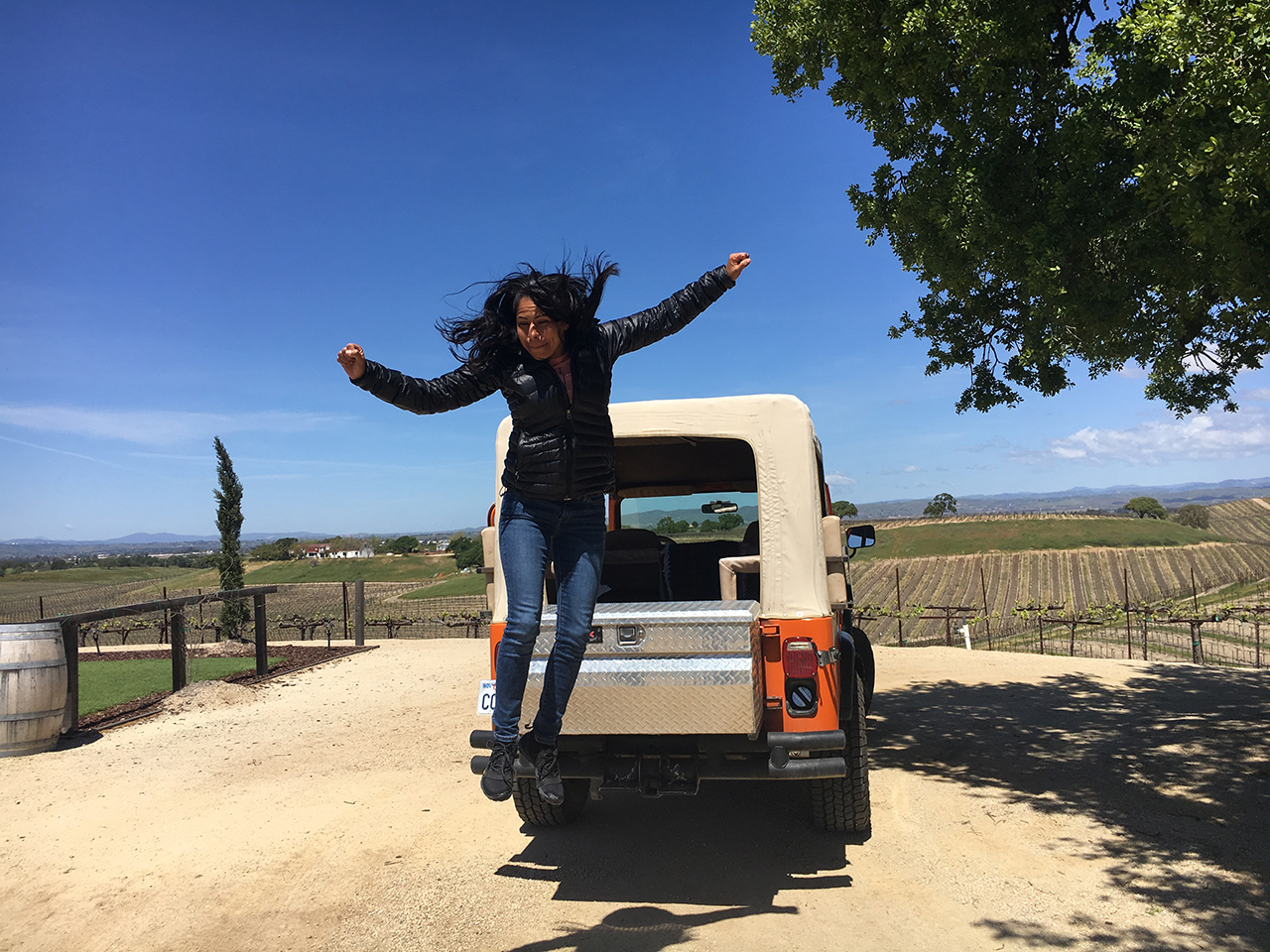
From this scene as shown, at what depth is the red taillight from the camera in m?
4.12

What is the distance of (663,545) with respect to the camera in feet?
19.2

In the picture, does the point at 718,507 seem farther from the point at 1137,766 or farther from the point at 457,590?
the point at 457,590

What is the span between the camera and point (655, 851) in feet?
16.1

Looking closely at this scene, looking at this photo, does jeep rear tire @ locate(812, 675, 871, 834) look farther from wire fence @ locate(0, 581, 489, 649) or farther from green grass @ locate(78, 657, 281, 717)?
wire fence @ locate(0, 581, 489, 649)

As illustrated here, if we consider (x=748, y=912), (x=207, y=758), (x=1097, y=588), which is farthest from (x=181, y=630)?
(x=1097, y=588)

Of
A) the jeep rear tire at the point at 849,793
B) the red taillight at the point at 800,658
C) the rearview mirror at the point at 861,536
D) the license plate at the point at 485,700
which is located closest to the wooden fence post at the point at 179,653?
the license plate at the point at 485,700

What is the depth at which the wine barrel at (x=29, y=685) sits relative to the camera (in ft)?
25.1

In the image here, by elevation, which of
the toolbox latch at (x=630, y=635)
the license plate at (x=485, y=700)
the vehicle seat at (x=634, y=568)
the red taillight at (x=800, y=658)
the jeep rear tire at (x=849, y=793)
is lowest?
the jeep rear tire at (x=849, y=793)

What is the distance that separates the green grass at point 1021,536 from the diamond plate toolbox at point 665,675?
64807 millimetres

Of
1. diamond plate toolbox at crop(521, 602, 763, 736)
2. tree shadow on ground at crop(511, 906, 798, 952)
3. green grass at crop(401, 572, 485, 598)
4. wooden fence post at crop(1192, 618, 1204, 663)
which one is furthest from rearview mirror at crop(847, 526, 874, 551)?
green grass at crop(401, 572, 485, 598)

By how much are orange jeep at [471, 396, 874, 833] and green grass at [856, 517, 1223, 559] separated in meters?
64.1

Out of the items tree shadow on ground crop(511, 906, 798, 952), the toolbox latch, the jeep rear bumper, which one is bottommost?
tree shadow on ground crop(511, 906, 798, 952)

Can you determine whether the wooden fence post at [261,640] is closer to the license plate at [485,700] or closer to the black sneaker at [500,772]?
the license plate at [485,700]

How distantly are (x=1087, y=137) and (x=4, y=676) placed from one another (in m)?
10.3
